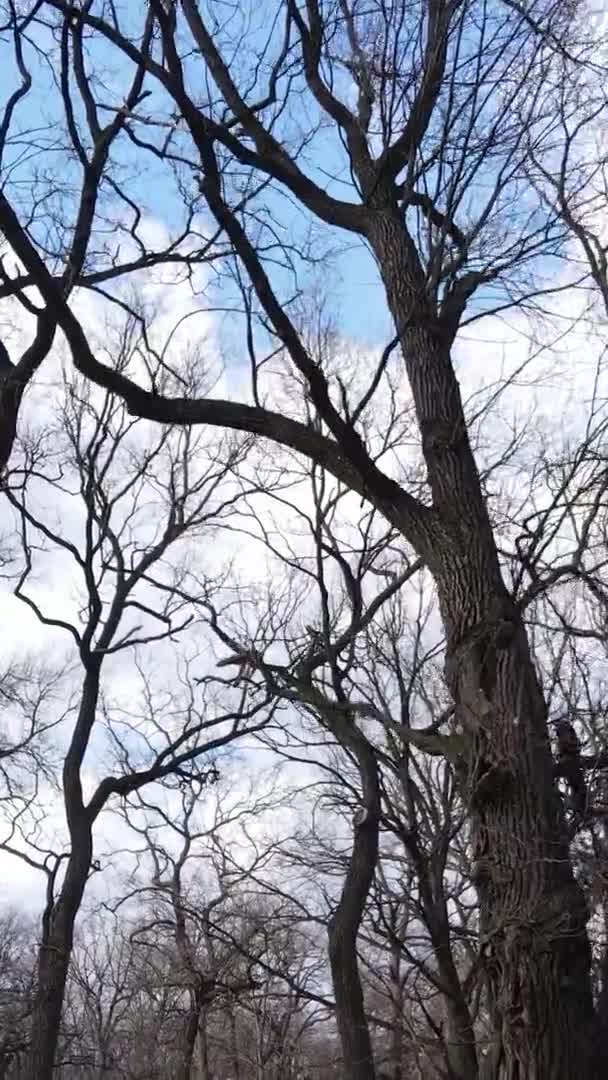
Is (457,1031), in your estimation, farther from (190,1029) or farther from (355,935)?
(190,1029)

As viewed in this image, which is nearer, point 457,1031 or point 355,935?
point 355,935

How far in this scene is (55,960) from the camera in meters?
11.2

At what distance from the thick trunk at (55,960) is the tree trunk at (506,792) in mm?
8480

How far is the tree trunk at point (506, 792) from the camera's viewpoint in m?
3.71

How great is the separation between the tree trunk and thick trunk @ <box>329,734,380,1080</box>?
2226 millimetres

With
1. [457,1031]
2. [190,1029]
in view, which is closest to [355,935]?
[457,1031]

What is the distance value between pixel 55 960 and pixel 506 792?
8813mm

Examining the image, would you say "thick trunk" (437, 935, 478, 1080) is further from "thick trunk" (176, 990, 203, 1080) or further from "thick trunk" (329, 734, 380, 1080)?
"thick trunk" (176, 990, 203, 1080)

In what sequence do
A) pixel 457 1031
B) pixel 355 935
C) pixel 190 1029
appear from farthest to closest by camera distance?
pixel 190 1029 < pixel 457 1031 < pixel 355 935

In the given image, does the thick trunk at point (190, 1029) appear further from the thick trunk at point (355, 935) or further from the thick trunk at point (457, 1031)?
the thick trunk at point (355, 935)

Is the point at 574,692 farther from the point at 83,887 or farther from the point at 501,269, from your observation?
the point at 83,887

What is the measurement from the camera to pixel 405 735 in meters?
4.69

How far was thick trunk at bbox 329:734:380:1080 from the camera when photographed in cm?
591

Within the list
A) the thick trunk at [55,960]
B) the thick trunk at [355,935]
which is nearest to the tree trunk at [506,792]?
the thick trunk at [355,935]
